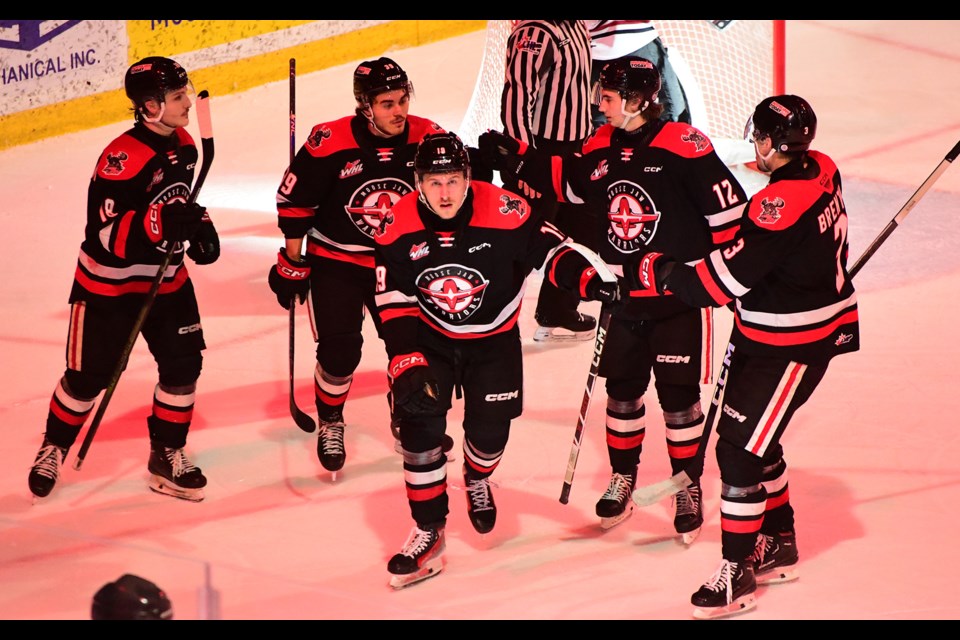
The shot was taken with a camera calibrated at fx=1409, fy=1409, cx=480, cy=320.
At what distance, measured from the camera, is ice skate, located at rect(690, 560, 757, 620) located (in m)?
3.51

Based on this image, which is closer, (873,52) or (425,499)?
(425,499)

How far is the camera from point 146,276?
4188 millimetres

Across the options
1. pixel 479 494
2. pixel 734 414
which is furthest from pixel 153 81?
pixel 734 414

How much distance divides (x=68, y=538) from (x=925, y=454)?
2.65 metres

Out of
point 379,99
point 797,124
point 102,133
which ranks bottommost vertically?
point 102,133

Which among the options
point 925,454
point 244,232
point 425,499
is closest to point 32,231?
point 244,232

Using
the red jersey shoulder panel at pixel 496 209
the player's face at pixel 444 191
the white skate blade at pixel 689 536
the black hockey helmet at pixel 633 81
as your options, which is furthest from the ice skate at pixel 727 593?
the black hockey helmet at pixel 633 81

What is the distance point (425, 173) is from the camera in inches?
141

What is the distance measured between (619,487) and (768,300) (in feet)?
2.86

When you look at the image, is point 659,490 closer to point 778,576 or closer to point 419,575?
point 778,576

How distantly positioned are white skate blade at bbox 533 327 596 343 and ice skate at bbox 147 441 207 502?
169 centimetres

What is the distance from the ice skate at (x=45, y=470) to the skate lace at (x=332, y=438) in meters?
0.80
